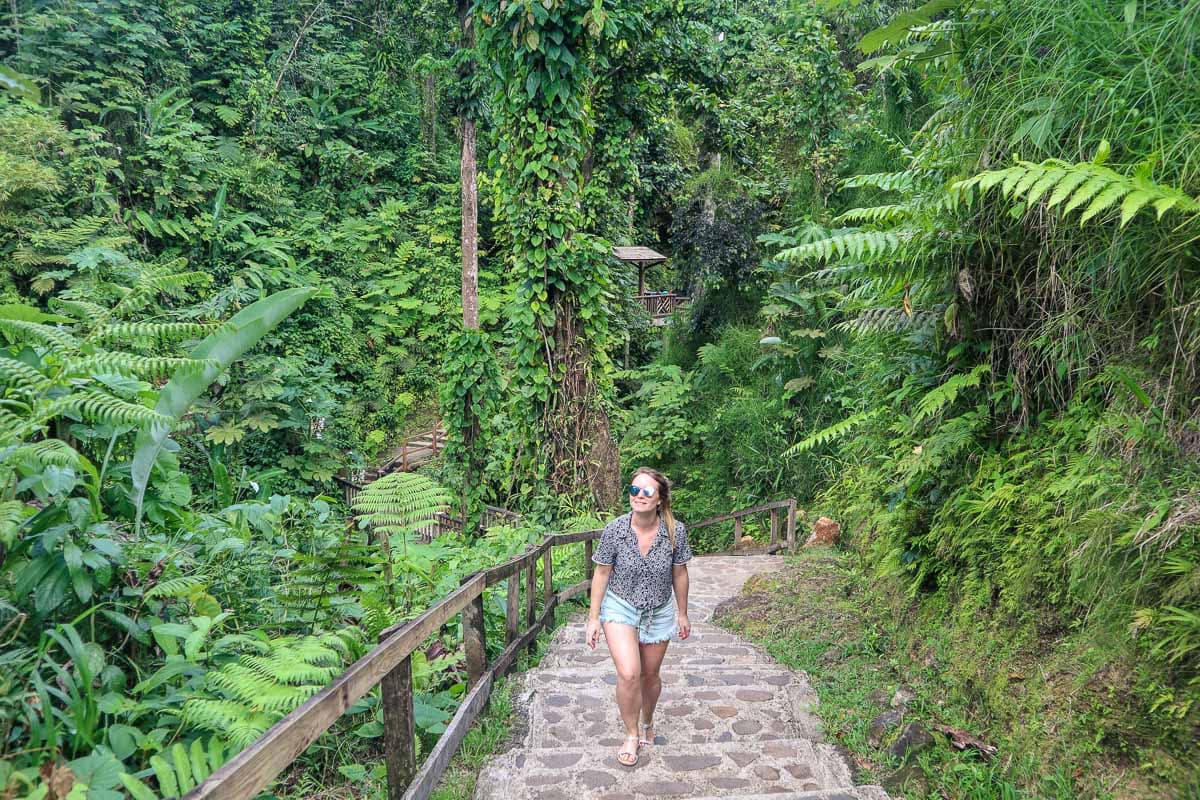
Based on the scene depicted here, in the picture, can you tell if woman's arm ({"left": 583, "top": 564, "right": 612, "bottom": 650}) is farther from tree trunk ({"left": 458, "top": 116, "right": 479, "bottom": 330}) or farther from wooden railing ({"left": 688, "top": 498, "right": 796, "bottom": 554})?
tree trunk ({"left": 458, "top": 116, "right": 479, "bottom": 330})

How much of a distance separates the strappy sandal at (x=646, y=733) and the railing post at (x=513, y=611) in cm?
125

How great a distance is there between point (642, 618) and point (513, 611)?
1374mm

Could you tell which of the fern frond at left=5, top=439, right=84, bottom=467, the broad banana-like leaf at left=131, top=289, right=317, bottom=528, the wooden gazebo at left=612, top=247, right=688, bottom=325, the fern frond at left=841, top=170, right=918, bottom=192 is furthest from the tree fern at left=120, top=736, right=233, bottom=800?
the wooden gazebo at left=612, top=247, right=688, bottom=325

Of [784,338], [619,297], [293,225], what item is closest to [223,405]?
[293,225]

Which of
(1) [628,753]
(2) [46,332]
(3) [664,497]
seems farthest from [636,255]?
(2) [46,332]

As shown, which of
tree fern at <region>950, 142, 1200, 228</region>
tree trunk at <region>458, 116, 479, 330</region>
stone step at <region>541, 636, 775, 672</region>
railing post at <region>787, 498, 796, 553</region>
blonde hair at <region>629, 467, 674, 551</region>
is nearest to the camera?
tree fern at <region>950, 142, 1200, 228</region>

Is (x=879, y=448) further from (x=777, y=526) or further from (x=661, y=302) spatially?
(x=661, y=302)

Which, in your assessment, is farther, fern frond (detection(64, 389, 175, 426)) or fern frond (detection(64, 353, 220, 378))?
fern frond (detection(64, 353, 220, 378))

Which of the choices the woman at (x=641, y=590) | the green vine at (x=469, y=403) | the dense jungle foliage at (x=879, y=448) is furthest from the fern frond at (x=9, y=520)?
the green vine at (x=469, y=403)

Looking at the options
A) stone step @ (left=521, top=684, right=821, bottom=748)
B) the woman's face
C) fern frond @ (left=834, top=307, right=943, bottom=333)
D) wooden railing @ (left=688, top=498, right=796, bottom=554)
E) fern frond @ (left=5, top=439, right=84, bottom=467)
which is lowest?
wooden railing @ (left=688, top=498, right=796, bottom=554)

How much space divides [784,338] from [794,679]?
9.45 m

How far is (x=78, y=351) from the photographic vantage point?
9.86 feet

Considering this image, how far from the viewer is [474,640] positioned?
4047 mm

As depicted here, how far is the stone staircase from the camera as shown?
339cm
